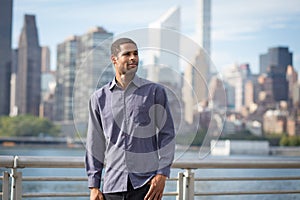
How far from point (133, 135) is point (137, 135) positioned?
1cm

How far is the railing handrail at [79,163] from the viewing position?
2.90 m

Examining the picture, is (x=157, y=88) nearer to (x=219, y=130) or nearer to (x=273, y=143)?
(x=219, y=130)

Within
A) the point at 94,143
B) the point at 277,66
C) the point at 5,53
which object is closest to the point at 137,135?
the point at 94,143

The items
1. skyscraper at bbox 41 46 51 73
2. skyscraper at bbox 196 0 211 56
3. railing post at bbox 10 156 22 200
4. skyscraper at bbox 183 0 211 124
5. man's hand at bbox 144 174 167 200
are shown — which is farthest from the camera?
skyscraper at bbox 41 46 51 73

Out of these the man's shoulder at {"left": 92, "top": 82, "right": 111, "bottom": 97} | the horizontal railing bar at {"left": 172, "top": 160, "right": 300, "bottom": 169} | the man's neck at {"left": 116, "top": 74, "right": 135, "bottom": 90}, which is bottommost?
the horizontal railing bar at {"left": 172, "top": 160, "right": 300, "bottom": 169}

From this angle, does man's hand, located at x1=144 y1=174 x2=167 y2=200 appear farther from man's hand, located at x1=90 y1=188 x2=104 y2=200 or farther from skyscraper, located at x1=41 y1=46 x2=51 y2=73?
skyscraper, located at x1=41 y1=46 x2=51 y2=73

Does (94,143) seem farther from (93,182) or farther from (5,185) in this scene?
(5,185)

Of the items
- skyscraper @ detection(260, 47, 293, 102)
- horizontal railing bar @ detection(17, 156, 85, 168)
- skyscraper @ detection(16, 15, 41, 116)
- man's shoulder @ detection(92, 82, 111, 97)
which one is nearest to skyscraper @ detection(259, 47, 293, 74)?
skyscraper @ detection(260, 47, 293, 102)

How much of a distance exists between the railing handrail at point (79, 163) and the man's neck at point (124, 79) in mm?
841

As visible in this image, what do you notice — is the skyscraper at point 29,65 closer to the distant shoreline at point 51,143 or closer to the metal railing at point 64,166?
the distant shoreline at point 51,143

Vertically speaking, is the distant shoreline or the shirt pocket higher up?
the shirt pocket

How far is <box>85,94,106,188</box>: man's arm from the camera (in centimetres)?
229

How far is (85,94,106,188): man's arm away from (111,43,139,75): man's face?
0.53 ft

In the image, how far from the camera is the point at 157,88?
2.22m
